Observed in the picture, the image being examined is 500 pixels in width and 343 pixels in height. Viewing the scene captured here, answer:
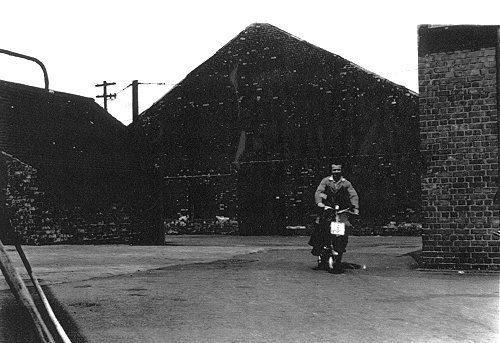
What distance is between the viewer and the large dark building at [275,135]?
30.5m

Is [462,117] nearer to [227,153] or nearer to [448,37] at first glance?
[448,37]

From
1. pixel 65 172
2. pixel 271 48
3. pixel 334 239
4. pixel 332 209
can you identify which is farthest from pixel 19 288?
pixel 271 48

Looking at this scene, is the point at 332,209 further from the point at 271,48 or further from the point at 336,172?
the point at 271,48

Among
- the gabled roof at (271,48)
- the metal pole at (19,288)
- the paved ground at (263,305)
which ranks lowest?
the paved ground at (263,305)

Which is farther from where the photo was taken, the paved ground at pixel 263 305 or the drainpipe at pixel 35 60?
the paved ground at pixel 263 305

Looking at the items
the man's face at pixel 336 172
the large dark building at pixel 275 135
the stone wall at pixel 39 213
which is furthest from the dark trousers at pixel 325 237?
the large dark building at pixel 275 135

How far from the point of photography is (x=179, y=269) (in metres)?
12.7

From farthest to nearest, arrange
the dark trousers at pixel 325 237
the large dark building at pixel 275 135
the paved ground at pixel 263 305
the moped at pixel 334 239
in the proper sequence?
1. the large dark building at pixel 275 135
2. the dark trousers at pixel 325 237
3. the moped at pixel 334 239
4. the paved ground at pixel 263 305

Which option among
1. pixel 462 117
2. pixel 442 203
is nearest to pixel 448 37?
pixel 462 117

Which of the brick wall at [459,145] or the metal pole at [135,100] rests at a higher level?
the metal pole at [135,100]

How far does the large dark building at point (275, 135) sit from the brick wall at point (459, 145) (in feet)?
60.1

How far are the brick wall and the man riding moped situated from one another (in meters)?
1.30

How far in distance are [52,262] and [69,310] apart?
7.78 metres

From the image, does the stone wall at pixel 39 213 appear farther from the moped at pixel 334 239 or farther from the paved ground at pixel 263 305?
the moped at pixel 334 239
